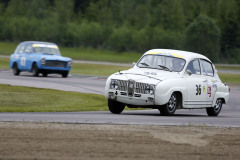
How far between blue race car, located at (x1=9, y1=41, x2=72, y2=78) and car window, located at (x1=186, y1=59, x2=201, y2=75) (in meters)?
15.9

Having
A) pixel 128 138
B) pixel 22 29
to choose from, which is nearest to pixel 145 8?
pixel 22 29

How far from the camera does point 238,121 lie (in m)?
14.0

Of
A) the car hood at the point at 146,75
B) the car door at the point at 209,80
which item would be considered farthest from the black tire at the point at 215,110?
the car hood at the point at 146,75

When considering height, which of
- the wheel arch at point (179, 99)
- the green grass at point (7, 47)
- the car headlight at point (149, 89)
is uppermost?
the car headlight at point (149, 89)

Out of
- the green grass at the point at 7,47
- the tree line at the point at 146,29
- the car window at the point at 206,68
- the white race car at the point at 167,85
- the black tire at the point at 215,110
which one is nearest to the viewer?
the white race car at the point at 167,85

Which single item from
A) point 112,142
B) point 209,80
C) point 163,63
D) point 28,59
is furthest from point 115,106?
point 28,59

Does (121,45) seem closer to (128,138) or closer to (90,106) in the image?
(90,106)

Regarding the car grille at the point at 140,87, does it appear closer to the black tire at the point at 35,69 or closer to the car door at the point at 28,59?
the black tire at the point at 35,69

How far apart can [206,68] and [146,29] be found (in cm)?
5949

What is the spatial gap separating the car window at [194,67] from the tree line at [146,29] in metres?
45.1

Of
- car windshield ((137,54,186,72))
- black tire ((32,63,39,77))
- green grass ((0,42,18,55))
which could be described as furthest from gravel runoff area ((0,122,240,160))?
green grass ((0,42,18,55))

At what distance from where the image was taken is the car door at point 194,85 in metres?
14.9

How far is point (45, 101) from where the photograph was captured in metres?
18.0

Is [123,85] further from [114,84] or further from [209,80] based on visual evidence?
[209,80]
